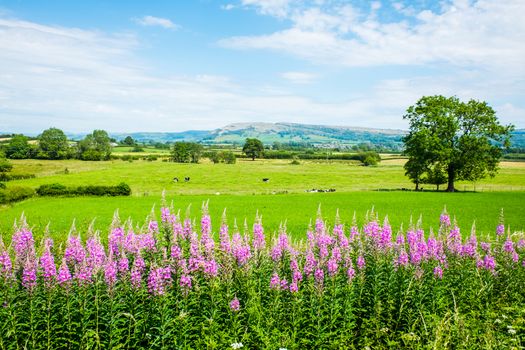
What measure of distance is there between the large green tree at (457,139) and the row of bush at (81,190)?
48.2 metres

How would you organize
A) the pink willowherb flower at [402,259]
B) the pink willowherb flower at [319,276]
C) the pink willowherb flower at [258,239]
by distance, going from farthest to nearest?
the pink willowherb flower at [258,239], the pink willowherb flower at [402,259], the pink willowherb flower at [319,276]

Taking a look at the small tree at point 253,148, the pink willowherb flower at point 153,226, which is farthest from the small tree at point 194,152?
the pink willowherb flower at point 153,226

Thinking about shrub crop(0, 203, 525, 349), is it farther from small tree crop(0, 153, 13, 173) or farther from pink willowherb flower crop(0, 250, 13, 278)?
small tree crop(0, 153, 13, 173)

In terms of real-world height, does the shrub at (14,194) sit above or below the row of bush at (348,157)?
below

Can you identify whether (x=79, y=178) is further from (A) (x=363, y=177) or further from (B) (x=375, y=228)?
(B) (x=375, y=228)

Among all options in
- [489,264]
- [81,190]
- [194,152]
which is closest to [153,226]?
[489,264]

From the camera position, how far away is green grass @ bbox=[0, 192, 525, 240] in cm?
3606

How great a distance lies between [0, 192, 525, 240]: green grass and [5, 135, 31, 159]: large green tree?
2966 inches

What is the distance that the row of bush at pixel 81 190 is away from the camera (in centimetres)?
5812

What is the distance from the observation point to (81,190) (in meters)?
59.1

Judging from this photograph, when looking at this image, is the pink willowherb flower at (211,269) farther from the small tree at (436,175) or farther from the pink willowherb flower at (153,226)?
the small tree at (436,175)

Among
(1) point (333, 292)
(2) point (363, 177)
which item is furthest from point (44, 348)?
(2) point (363, 177)

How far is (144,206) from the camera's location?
1909 inches

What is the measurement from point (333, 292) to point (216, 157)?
452 ft
